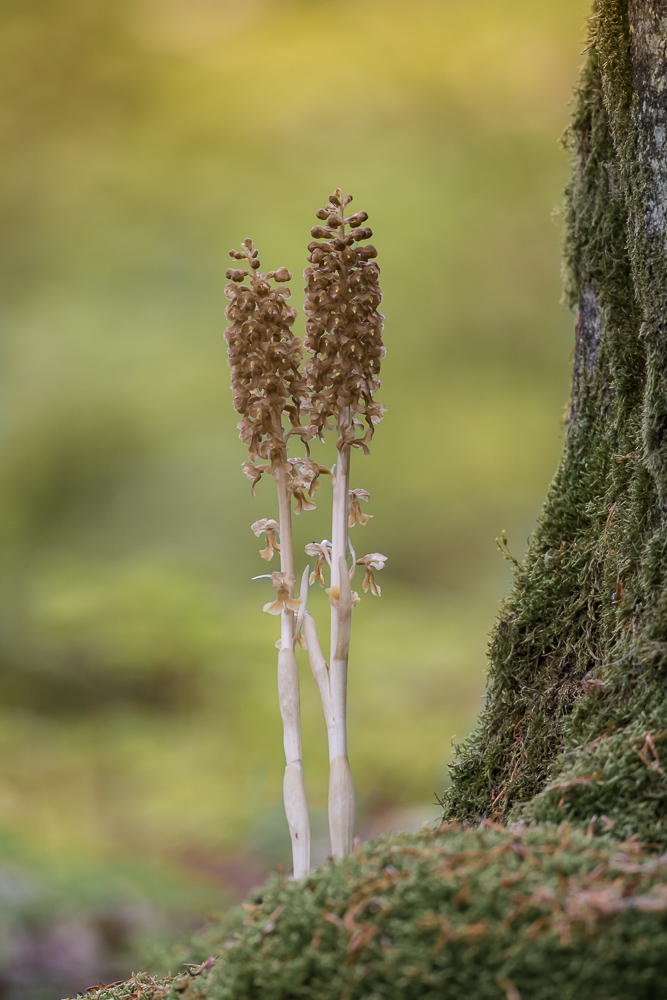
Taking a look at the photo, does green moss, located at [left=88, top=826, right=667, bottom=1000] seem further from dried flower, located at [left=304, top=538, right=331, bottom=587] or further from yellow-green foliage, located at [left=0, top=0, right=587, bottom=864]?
yellow-green foliage, located at [left=0, top=0, right=587, bottom=864]

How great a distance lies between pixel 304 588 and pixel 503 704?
0.64m

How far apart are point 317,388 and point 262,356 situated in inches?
5.9

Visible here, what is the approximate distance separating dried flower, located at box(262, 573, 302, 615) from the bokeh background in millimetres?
4015

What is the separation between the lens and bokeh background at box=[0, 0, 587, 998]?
6.05 meters

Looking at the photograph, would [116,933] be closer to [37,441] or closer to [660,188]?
[37,441]

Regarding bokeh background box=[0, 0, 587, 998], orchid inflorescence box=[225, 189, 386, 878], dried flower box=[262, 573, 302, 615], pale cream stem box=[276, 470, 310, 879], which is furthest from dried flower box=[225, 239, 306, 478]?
bokeh background box=[0, 0, 587, 998]

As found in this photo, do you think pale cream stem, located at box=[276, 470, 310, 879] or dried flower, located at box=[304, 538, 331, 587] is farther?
dried flower, located at box=[304, 538, 331, 587]

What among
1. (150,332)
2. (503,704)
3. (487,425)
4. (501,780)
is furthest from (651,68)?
(150,332)

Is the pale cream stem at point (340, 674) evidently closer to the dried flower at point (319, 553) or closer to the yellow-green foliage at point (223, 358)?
the dried flower at point (319, 553)

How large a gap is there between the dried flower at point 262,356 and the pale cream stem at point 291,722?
0.41 feet

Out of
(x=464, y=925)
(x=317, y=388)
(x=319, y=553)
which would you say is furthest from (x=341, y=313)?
(x=464, y=925)

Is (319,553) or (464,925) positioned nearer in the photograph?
(464,925)

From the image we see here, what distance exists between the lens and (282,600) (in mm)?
1871

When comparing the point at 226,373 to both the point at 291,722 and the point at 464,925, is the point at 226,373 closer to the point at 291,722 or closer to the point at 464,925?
the point at 291,722
